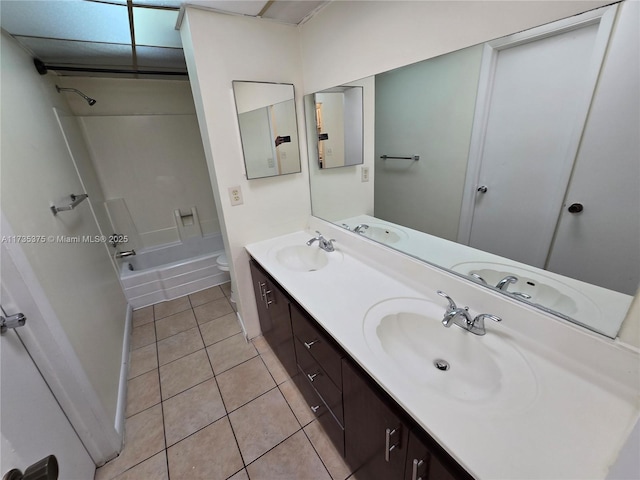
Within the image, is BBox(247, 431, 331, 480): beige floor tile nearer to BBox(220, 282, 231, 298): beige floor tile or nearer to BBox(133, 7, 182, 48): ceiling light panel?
BBox(220, 282, 231, 298): beige floor tile

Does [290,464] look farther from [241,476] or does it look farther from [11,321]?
[11,321]

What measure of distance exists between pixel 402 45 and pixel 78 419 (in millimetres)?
2184

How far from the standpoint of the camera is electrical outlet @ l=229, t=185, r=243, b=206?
1.66 metres

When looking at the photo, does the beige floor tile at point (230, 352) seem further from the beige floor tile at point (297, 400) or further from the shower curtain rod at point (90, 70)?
the shower curtain rod at point (90, 70)

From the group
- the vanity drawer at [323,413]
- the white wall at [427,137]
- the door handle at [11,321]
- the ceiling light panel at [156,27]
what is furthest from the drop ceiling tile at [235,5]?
the vanity drawer at [323,413]

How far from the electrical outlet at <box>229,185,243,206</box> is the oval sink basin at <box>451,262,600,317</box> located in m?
1.36

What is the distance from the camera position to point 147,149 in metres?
2.80

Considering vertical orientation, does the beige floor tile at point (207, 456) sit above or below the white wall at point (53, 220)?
below

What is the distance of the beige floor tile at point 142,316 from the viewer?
2369mm

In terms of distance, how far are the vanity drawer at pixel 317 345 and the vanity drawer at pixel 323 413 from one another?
0.80 feet

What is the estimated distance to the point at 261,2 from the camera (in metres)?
1.31

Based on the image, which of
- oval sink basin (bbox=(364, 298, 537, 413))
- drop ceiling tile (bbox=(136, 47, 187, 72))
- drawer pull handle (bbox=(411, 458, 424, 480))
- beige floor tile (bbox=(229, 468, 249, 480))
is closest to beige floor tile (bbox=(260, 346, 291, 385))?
beige floor tile (bbox=(229, 468, 249, 480))

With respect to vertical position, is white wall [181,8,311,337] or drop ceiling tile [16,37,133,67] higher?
drop ceiling tile [16,37,133,67]

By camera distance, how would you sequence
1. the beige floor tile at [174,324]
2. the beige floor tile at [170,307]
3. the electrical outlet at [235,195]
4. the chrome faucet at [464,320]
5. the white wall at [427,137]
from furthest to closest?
the beige floor tile at [170,307], the beige floor tile at [174,324], the electrical outlet at [235,195], the white wall at [427,137], the chrome faucet at [464,320]
